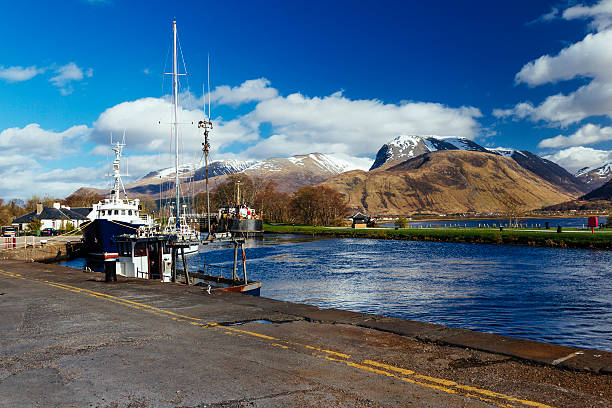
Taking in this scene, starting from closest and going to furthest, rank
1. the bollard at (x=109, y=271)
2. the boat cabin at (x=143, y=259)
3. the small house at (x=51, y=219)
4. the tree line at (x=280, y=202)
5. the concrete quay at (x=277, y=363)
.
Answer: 1. the concrete quay at (x=277, y=363)
2. the bollard at (x=109, y=271)
3. the boat cabin at (x=143, y=259)
4. the small house at (x=51, y=219)
5. the tree line at (x=280, y=202)

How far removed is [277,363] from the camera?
31.8ft

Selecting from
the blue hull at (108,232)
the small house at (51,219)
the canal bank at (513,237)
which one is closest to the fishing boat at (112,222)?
the blue hull at (108,232)

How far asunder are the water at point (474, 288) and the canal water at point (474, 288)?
50 mm

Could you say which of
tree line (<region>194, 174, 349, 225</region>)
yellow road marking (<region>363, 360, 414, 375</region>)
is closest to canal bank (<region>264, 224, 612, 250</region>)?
tree line (<region>194, 174, 349, 225</region>)

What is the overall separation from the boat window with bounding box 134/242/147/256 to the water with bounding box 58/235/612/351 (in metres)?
6.86

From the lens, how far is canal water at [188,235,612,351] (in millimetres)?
23672

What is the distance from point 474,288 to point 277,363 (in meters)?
29.9

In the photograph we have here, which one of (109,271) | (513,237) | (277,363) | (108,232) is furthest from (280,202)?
(277,363)

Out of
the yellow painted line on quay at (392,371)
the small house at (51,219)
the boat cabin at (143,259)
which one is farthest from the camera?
the small house at (51,219)

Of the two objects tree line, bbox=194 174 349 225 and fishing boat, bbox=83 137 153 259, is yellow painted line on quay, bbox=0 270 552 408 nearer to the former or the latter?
fishing boat, bbox=83 137 153 259

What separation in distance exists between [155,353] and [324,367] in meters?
4.27

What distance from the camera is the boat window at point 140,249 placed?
129 ft

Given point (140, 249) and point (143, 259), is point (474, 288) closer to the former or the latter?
point (143, 259)

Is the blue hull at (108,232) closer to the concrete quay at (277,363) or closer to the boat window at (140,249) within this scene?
the boat window at (140,249)
